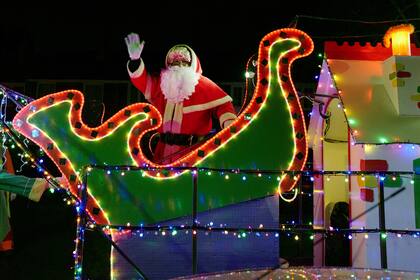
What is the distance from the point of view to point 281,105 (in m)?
6.41

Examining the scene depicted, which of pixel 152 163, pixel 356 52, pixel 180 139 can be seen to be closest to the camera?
pixel 152 163

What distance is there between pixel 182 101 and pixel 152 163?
3.70ft

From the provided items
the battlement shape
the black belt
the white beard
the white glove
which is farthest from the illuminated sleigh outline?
the battlement shape

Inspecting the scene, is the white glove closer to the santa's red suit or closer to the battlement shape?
the santa's red suit

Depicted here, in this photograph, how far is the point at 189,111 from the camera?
6926 mm

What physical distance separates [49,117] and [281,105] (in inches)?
120

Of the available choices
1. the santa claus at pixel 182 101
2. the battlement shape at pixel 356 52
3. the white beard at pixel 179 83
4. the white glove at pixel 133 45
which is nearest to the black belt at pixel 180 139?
the santa claus at pixel 182 101

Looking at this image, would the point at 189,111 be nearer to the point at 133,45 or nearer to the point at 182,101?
the point at 182,101

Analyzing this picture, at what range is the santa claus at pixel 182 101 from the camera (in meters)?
6.89

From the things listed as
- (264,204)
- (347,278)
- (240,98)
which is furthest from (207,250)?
(240,98)

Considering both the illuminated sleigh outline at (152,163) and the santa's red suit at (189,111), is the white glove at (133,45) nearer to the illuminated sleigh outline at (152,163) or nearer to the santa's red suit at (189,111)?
the santa's red suit at (189,111)

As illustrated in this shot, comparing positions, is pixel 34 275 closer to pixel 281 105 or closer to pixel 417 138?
pixel 281 105

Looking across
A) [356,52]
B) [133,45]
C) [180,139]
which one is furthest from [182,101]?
[356,52]

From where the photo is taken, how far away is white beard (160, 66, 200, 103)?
6.91 meters
